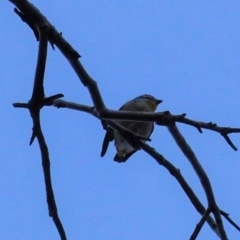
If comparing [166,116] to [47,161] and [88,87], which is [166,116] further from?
[47,161]

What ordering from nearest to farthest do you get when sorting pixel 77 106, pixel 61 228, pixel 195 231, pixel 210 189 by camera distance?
pixel 61 228 → pixel 195 231 → pixel 210 189 → pixel 77 106

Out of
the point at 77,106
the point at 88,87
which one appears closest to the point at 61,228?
the point at 88,87

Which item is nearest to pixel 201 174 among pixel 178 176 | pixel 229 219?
pixel 178 176

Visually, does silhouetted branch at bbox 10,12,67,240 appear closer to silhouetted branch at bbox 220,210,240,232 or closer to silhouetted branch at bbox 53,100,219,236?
silhouetted branch at bbox 53,100,219,236

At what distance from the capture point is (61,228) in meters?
3.12

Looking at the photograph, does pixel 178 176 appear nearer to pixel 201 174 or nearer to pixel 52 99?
pixel 201 174

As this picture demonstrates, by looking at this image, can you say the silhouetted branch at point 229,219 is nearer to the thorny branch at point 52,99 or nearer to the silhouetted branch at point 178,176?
the thorny branch at point 52,99

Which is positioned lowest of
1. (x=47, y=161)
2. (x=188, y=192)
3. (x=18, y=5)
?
(x=47, y=161)

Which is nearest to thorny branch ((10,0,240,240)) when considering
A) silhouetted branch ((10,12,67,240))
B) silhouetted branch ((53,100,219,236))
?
silhouetted branch ((10,12,67,240))

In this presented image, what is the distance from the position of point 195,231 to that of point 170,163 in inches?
22.7

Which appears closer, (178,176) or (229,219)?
(229,219)

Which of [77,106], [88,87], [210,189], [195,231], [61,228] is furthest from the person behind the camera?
[77,106]

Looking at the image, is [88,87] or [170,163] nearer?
[88,87]

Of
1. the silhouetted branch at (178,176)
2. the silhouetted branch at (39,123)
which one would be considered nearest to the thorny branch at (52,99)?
the silhouetted branch at (39,123)
